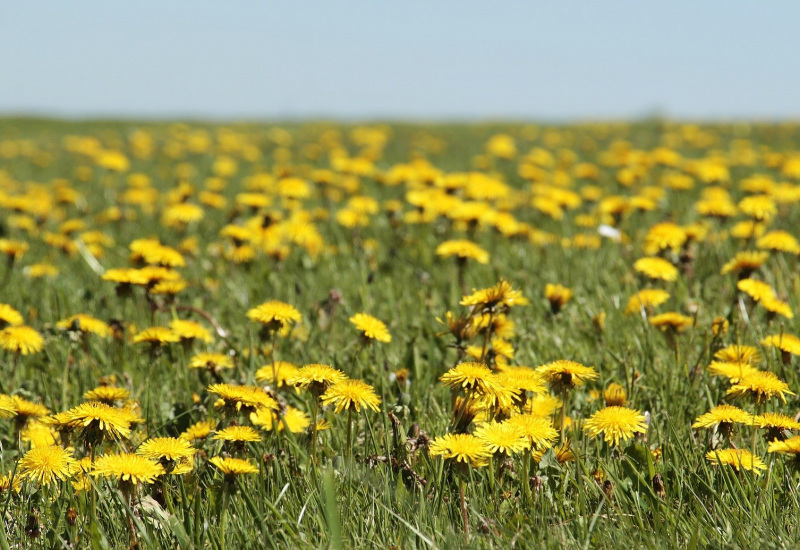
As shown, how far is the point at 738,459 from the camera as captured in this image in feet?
5.35

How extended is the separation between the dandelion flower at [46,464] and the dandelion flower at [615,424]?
110 centimetres

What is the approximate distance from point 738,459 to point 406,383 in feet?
3.16

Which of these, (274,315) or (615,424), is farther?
(274,315)

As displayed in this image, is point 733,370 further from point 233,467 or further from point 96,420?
point 96,420

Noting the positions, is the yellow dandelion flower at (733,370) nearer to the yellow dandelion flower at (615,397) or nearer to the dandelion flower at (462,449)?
the yellow dandelion flower at (615,397)

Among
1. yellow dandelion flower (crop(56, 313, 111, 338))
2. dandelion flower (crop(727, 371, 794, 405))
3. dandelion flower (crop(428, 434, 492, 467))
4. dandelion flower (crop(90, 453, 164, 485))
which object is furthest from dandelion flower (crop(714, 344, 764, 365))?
yellow dandelion flower (crop(56, 313, 111, 338))

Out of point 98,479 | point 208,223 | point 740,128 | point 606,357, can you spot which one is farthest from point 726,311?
point 740,128

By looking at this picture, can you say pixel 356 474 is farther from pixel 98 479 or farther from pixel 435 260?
pixel 435 260

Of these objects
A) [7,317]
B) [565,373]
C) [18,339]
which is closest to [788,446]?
[565,373]

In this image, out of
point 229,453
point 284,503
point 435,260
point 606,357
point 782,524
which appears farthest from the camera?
point 435,260

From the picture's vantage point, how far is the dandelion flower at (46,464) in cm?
162

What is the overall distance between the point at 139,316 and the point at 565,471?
1967mm

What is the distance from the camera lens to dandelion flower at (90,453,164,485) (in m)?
1.51

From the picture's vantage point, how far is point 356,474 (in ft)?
5.78
